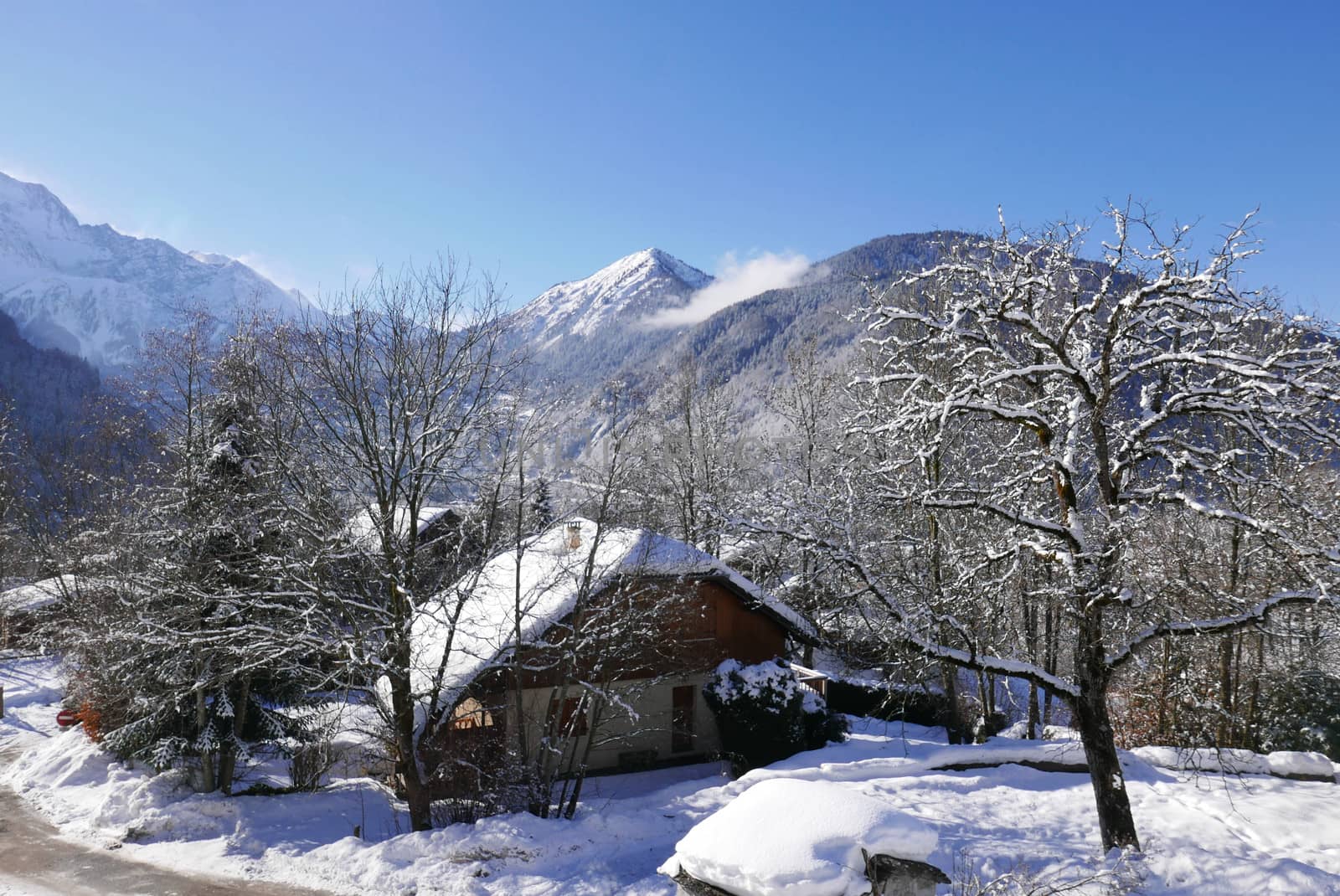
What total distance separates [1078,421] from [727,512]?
4680 millimetres

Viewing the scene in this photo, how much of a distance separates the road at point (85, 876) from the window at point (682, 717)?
34.0 feet

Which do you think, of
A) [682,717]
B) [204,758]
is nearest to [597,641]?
[682,717]

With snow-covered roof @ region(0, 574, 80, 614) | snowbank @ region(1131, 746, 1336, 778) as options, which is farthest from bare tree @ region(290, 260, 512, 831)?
snow-covered roof @ region(0, 574, 80, 614)

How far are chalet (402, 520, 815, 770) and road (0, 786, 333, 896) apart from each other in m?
3.56

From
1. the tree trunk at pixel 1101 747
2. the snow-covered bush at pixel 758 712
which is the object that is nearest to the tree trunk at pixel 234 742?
the snow-covered bush at pixel 758 712

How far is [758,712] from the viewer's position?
1744cm

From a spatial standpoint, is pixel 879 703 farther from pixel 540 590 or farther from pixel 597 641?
pixel 540 590

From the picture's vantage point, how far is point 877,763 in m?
14.5

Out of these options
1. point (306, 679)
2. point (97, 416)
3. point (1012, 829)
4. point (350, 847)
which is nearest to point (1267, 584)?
point (1012, 829)

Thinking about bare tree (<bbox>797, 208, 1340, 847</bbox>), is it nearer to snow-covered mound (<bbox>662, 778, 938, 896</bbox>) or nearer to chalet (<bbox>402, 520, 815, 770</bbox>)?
snow-covered mound (<bbox>662, 778, 938, 896</bbox>)

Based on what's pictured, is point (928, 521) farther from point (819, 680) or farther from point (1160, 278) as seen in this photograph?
point (1160, 278)

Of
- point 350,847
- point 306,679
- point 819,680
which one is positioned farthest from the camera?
point 819,680

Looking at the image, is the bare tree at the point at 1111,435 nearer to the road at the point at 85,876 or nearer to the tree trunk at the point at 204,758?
the road at the point at 85,876

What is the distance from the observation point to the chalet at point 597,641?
13227 mm
